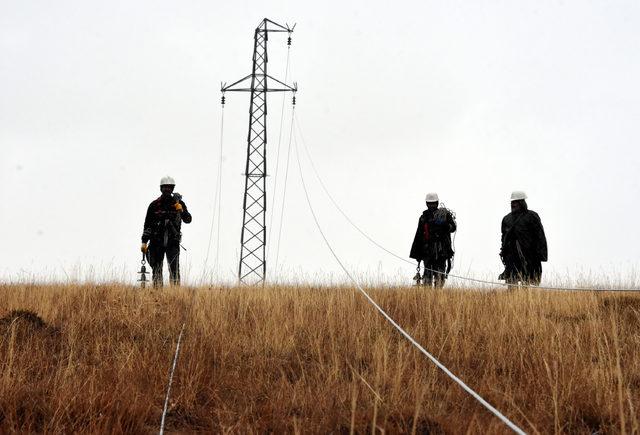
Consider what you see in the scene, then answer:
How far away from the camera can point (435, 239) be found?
458 inches

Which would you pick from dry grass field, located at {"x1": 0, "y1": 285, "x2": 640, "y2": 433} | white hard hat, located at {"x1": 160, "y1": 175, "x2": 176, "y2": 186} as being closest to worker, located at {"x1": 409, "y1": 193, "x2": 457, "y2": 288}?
dry grass field, located at {"x1": 0, "y1": 285, "x2": 640, "y2": 433}

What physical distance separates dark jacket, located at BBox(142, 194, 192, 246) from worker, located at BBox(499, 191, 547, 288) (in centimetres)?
552

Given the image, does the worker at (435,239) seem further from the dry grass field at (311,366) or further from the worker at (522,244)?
the dry grass field at (311,366)

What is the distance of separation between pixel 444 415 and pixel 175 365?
1973 millimetres

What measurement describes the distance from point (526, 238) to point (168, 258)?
19.9 feet

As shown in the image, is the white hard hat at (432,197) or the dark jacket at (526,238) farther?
the white hard hat at (432,197)

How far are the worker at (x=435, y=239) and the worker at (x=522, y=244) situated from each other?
3.18 ft


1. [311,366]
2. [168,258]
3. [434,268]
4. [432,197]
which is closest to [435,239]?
[434,268]

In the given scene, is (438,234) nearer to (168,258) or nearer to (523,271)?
(523,271)

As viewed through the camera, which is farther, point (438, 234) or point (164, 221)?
point (438, 234)

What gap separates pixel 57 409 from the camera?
3.55 meters

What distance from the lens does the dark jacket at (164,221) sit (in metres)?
10.7

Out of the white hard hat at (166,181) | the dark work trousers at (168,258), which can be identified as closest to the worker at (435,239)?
the dark work trousers at (168,258)

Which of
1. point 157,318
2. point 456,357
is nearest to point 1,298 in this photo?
point 157,318
